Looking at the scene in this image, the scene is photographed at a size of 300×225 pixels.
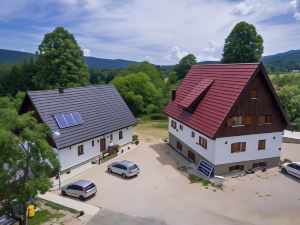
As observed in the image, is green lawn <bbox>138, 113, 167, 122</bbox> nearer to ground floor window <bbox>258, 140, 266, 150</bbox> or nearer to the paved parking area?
the paved parking area

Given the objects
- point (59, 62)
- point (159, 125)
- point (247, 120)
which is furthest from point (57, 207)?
point (59, 62)

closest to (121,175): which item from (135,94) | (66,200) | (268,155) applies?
(66,200)

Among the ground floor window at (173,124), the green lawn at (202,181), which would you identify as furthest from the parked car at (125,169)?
the ground floor window at (173,124)

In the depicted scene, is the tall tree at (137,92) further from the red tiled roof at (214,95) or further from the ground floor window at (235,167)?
the ground floor window at (235,167)

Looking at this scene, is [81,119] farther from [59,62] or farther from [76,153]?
[59,62]

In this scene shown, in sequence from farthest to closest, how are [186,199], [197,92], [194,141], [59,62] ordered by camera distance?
[59,62] < [197,92] < [194,141] < [186,199]

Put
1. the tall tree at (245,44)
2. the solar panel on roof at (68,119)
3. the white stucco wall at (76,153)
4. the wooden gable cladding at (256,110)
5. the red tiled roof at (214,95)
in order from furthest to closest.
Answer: the tall tree at (245,44), the solar panel on roof at (68,119), the white stucco wall at (76,153), the wooden gable cladding at (256,110), the red tiled roof at (214,95)
